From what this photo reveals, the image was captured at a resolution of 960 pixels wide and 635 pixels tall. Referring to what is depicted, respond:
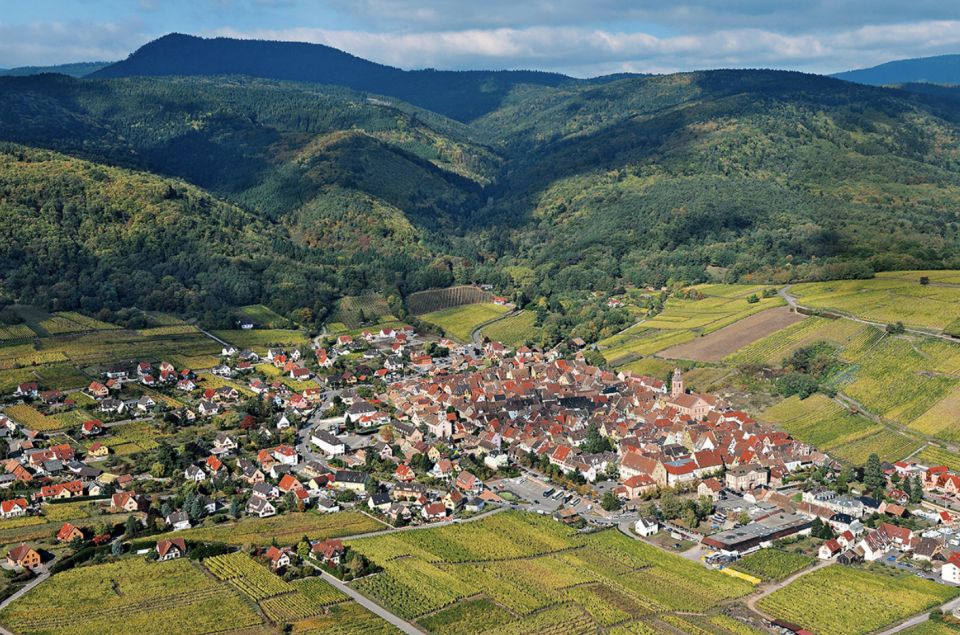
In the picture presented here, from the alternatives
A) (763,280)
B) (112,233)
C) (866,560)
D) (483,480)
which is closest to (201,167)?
(112,233)

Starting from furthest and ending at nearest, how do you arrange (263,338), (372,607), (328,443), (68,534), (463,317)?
(463,317), (263,338), (328,443), (68,534), (372,607)

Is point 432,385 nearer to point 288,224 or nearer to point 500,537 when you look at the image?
point 500,537

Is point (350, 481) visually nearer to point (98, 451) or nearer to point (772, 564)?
point (98, 451)

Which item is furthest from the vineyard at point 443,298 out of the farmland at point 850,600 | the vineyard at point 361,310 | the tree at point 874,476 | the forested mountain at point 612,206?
the farmland at point 850,600

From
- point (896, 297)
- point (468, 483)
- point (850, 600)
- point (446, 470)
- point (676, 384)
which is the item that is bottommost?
point (446, 470)

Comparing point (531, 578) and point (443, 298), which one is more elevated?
point (443, 298)

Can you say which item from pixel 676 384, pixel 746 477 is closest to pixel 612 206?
pixel 676 384
